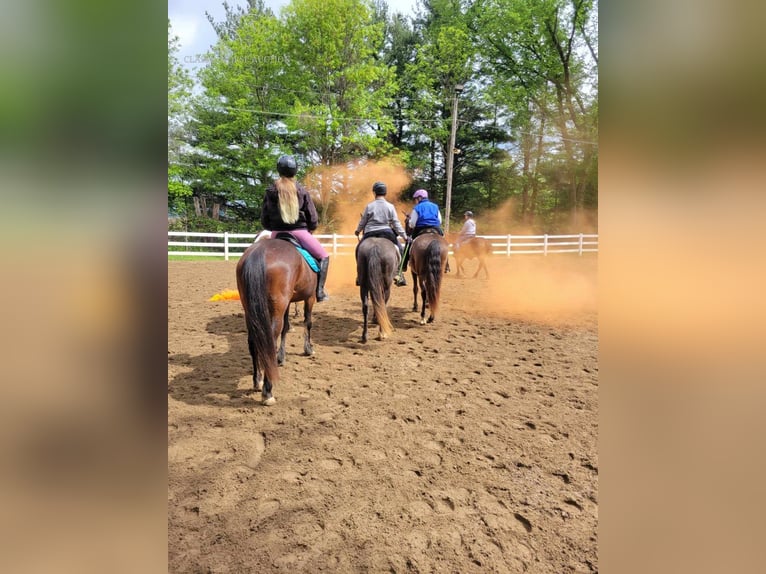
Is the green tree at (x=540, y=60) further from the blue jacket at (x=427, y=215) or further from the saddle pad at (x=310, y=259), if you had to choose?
the saddle pad at (x=310, y=259)

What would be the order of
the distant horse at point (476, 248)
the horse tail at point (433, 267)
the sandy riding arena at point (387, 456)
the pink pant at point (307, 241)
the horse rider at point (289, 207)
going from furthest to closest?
1. the distant horse at point (476, 248)
2. the horse tail at point (433, 267)
3. the pink pant at point (307, 241)
4. the horse rider at point (289, 207)
5. the sandy riding arena at point (387, 456)

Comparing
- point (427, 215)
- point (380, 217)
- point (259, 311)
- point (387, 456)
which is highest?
point (427, 215)

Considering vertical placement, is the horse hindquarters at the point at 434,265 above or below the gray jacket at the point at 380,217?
below

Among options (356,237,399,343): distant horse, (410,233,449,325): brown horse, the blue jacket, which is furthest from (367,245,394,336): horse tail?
the blue jacket

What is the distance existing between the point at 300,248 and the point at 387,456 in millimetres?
2199

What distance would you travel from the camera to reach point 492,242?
649 inches

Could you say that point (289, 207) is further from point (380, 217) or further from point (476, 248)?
point (476, 248)

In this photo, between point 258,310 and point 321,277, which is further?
point 321,277

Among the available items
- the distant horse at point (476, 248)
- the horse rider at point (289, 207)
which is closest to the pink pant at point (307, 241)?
the horse rider at point (289, 207)

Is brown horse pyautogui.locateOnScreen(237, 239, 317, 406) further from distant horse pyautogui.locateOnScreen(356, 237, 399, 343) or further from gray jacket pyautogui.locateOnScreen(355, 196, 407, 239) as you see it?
gray jacket pyautogui.locateOnScreen(355, 196, 407, 239)

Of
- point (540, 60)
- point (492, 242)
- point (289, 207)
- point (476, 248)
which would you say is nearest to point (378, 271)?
point (289, 207)

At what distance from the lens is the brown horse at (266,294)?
Result: 306 cm
